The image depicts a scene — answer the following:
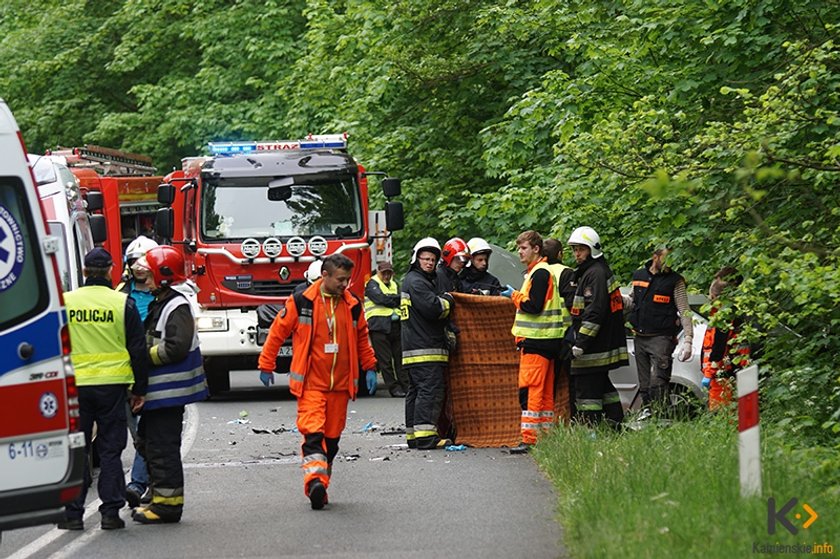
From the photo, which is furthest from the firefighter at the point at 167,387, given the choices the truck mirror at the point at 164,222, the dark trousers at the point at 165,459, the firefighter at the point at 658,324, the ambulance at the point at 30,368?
the truck mirror at the point at 164,222

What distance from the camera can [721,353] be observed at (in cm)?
1413

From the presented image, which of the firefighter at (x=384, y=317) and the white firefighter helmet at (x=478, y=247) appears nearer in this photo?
the white firefighter helmet at (x=478, y=247)

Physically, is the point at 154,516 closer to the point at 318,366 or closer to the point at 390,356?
the point at 318,366

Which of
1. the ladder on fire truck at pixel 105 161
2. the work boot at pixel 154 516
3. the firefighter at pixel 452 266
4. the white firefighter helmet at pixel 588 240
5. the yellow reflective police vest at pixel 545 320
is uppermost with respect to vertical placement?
the ladder on fire truck at pixel 105 161

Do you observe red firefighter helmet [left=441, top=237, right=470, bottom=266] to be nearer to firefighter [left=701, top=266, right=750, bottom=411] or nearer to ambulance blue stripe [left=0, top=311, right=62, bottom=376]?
firefighter [left=701, top=266, right=750, bottom=411]

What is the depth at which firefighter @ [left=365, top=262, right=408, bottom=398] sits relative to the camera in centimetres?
2002

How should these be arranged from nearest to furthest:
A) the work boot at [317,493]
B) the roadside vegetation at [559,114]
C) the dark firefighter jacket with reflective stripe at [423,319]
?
the work boot at [317,493] → the roadside vegetation at [559,114] → the dark firefighter jacket with reflective stripe at [423,319]

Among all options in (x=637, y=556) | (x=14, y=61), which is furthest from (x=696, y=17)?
(x=14, y=61)

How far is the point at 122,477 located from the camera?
10.0m

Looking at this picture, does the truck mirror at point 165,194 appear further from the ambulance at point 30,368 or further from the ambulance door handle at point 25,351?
the ambulance door handle at point 25,351

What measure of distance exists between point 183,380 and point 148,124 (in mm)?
26223

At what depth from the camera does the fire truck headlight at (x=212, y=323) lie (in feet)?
64.3

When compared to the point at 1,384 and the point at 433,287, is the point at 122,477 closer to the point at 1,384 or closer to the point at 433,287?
the point at 1,384

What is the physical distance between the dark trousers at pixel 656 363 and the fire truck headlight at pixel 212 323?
6.61m
